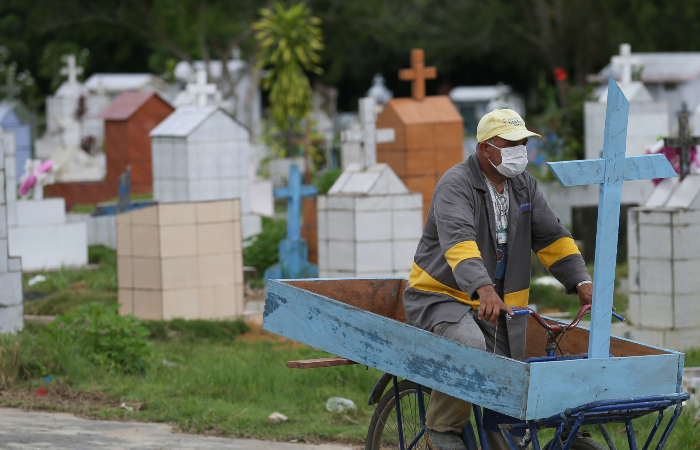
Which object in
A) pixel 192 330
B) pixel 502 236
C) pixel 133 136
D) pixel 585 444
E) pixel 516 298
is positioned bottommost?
pixel 192 330

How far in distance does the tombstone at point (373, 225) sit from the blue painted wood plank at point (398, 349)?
4.54m

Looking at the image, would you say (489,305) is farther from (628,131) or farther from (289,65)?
(289,65)

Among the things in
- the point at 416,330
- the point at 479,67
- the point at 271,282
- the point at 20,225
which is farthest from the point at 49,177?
the point at 479,67

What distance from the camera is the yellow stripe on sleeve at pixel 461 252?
3.67m

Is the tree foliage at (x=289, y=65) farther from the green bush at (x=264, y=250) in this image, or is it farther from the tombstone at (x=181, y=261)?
the tombstone at (x=181, y=261)

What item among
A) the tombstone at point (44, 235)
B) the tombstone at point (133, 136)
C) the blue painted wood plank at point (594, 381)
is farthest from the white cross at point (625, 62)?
the blue painted wood plank at point (594, 381)

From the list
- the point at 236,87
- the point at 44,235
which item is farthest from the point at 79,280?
the point at 236,87

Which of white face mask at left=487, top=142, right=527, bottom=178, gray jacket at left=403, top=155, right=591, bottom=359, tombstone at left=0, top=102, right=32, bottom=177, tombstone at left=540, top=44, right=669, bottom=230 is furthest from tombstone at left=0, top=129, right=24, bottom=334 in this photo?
tombstone at left=0, top=102, right=32, bottom=177

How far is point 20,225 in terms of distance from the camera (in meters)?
A: 11.8

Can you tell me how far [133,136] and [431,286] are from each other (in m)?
12.2

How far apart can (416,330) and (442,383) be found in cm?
22

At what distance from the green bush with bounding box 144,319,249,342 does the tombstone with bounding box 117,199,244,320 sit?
0.33 m

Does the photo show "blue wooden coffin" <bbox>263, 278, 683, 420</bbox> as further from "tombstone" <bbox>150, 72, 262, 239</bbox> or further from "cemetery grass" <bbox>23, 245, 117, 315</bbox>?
"tombstone" <bbox>150, 72, 262, 239</bbox>

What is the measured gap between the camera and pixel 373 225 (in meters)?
8.84
